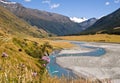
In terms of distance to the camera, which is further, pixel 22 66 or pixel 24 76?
pixel 22 66

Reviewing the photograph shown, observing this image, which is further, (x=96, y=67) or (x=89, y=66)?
(x=89, y=66)

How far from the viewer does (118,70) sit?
60406 mm

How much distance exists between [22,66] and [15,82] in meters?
1.00

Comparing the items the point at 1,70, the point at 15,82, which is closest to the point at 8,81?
the point at 15,82

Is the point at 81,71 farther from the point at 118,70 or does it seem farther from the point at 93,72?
the point at 118,70

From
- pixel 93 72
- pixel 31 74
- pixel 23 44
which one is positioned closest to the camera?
pixel 31 74

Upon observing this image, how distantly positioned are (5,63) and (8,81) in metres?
1.45

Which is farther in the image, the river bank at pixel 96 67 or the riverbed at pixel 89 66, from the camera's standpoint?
the riverbed at pixel 89 66

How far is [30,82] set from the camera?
6953mm

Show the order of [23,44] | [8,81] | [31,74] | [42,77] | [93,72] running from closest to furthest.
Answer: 1. [8,81]
2. [42,77]
3. [31,74]
4. [93,72]
5. [23,44]

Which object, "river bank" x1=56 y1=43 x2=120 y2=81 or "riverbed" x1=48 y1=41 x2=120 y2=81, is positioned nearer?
"river bank" x1=56 y1=43 x2=120 y2=81

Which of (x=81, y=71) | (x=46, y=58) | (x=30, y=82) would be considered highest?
(x=46, y=58)

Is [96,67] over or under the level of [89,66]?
over

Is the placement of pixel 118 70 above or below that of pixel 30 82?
below
